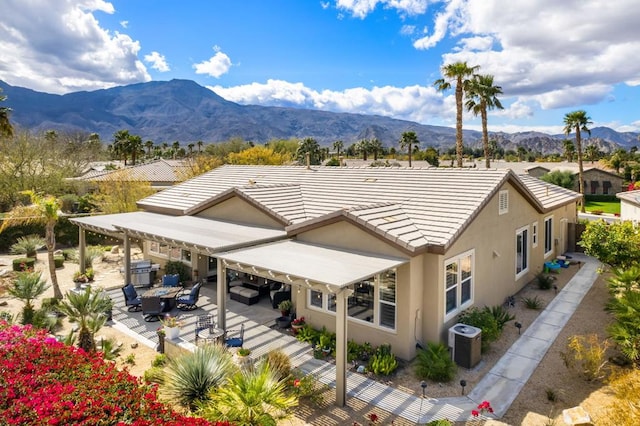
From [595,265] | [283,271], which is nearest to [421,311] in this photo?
[283,271]

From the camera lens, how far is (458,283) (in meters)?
13.9

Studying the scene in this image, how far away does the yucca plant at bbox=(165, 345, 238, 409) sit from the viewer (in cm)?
959

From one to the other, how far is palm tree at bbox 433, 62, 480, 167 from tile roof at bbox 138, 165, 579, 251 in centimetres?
1649

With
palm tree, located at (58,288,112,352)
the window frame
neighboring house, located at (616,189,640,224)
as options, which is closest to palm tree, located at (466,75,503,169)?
neighboring house, located at (616,189,640,224)

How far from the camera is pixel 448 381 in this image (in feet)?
37.2

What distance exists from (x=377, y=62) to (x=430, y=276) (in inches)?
1985

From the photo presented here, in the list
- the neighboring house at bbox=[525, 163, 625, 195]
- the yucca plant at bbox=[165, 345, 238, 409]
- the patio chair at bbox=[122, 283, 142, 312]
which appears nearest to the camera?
the yucca plant at bbox=[165, 345, 238, 409]

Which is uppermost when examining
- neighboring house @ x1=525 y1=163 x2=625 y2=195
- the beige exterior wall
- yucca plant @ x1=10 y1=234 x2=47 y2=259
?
neighboring house @ x1=525 y1=163 x2=625 y2=195

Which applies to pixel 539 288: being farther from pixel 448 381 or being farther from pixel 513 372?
pixel 448 381

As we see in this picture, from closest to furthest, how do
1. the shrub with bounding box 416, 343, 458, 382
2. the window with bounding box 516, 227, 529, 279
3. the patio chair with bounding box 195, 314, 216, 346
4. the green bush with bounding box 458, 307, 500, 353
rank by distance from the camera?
the shrub with bounding box 416, 343, 458, 382
the green bush with bounding box 458, 307, 500, 353
the patio chair with bounding box 195, 314, 216, 346
the window with bounding box 516, 227, 529, 279

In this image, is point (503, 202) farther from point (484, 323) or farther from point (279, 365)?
point (279, 365)

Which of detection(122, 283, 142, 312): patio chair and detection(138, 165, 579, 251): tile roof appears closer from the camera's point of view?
detection(138, 165, 579, 251): tile roof

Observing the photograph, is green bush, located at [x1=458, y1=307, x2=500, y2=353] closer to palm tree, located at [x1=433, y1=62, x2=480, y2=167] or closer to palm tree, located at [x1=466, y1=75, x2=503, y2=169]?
palm tree, located at [x1=433, y1=62, x2=480, y2=167]

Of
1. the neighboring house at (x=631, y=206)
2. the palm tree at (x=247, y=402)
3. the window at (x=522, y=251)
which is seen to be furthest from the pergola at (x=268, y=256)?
the neighboring house at (x=631, y=206)
